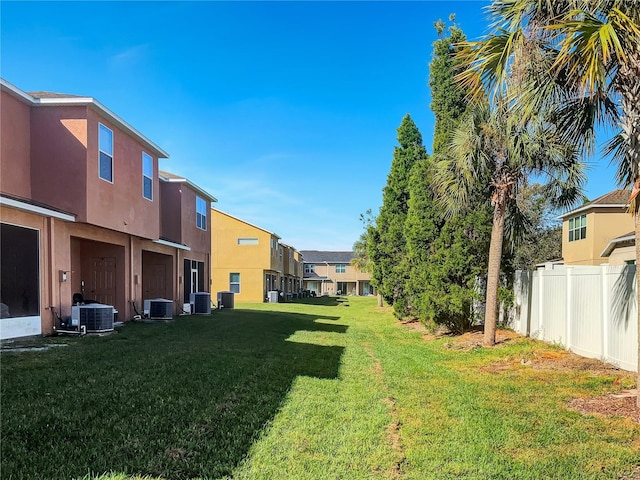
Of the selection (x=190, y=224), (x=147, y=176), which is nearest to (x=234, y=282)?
(x=190, y=224)

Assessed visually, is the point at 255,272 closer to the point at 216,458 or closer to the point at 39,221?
the point at 39,221

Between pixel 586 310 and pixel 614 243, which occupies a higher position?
pixel 614 243

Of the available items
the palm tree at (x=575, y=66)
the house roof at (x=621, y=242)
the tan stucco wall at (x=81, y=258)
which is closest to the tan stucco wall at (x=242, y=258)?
the tan stucco wall at (x=81, y=258)

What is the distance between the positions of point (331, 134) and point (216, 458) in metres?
18.3

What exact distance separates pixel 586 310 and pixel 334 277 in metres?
64.8

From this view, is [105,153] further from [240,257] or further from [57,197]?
[240,257]

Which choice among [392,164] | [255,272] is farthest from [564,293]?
[255,272]

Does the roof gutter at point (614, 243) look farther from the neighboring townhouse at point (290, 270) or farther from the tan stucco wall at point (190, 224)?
the neighboring townhouse at point (290, 270)

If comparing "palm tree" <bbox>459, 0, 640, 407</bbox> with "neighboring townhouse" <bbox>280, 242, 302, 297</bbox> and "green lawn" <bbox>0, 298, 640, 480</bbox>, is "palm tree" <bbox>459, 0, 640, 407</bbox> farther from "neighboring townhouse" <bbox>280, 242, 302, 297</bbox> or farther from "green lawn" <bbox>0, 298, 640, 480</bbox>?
"neighboring townhouse" <bbox>280, 242, 302, 297</bbox>

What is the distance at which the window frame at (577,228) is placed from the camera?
27261 millimetres

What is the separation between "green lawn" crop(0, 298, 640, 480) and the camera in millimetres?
3984

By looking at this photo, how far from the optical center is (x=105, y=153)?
1312cm

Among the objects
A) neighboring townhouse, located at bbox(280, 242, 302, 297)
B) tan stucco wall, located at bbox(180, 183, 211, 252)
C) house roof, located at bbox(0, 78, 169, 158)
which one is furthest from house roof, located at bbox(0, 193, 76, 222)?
neighboring townhouse, located at bbox(280, 242, 302, 297)

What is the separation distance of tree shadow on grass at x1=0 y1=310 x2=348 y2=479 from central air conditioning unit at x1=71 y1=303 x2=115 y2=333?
142cm
